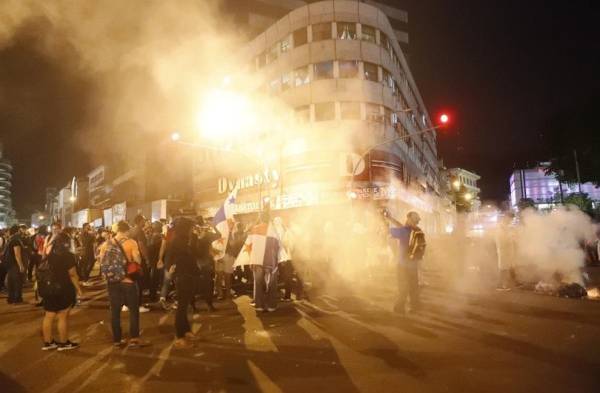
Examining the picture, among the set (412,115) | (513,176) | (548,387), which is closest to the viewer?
(548,387)

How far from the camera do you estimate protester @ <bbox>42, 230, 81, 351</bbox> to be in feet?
16.1

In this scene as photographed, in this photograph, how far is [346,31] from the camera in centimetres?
2688

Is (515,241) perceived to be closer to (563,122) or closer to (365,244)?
(365,244)

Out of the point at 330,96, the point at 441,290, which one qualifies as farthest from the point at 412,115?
the point at 441,290

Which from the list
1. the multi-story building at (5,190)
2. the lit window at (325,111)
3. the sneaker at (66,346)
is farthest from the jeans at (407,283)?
the multi-story building at (5,190)

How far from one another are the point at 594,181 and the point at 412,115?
49.0ft

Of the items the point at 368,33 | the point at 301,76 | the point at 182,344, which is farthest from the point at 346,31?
the point at 182,344

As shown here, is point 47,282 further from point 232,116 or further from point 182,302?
point 232,116

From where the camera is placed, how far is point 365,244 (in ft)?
38.3

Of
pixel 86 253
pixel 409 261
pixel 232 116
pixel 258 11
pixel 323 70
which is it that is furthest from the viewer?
pixel 258 11

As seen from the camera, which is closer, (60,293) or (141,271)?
(60,293)

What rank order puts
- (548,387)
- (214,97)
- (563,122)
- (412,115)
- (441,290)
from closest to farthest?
(548,387)
(441,290)
(214,97)
(563,122)
(412,115)

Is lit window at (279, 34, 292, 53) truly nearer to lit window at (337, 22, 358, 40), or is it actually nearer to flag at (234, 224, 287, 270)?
lit window at (337, 22, 358, 40)

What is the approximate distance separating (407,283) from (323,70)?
71.6 feet
